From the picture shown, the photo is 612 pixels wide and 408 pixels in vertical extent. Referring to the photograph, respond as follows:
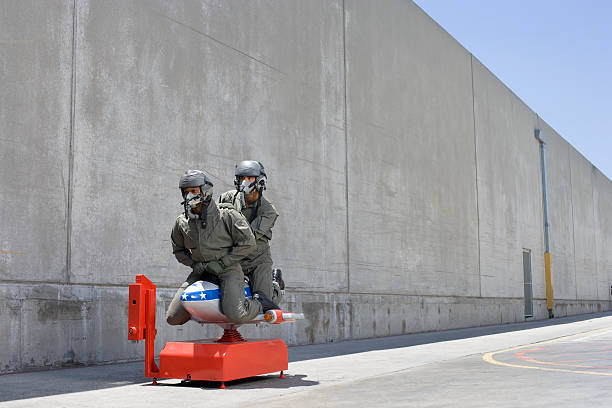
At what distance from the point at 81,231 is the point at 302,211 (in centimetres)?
542

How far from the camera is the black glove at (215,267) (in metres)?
6.80

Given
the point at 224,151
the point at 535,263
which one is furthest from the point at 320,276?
the point at 535,263

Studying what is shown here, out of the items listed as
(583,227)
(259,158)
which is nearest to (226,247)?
(259,158)

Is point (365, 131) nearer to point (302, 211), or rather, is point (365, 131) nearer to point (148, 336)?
point (302, 211)

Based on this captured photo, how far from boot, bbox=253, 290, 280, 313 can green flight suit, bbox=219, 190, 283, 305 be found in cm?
8

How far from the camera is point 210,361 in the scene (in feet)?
22.0

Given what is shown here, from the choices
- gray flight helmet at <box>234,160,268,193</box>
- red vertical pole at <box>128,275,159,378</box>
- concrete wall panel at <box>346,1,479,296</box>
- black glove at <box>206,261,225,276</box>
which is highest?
concrete wall panel at <box>346,1,479,296</box>

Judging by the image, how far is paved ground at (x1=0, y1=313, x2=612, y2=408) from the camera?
5809 mm

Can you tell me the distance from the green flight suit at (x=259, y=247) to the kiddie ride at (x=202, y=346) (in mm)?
217

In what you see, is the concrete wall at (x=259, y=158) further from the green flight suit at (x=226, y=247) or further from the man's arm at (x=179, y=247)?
the green flight suit at (x=226, y=247)

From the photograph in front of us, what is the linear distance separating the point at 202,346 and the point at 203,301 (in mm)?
430

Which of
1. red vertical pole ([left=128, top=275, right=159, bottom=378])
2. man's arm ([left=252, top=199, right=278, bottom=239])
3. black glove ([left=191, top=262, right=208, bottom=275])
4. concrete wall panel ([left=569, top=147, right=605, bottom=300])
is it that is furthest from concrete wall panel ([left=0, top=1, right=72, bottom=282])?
concrete wall panel ([left=569, top=147, right=605, bottom=300])

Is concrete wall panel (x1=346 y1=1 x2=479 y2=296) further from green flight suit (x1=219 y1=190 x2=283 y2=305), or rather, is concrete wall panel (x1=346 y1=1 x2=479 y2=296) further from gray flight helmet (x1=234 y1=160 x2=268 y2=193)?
gray flight helmet (x1=234 y1=160 x2=268 y2=193)

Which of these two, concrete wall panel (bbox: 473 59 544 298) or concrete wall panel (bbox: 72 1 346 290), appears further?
concrete wall panel (bbox: 473 59 544 298)
